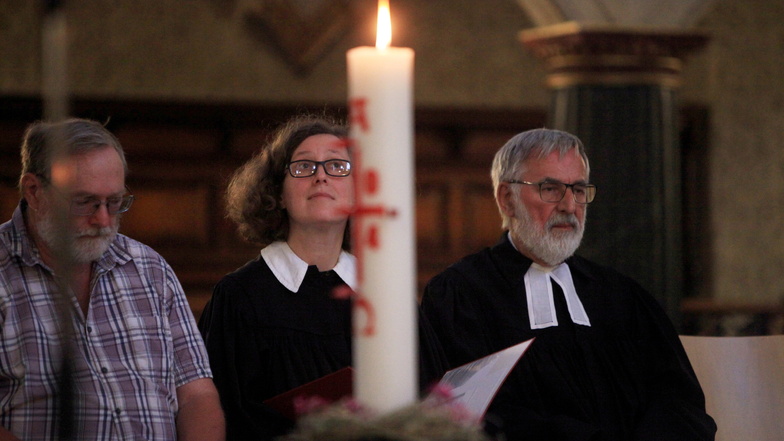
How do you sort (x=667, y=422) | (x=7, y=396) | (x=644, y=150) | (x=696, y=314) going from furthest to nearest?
(x=696, y=314) → (x=644, y=150) → (x=667, y=422) → (x=7, y=396)

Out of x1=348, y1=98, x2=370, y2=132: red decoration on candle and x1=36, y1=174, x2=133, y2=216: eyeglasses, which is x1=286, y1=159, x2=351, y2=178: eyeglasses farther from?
x1=348, y1=98, x2=370, y2=132: red decoration on candle

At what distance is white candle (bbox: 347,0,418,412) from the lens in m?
1.27

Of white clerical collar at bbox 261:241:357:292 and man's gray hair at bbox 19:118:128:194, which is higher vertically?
man's gray hair at bbox 19:118:128:194

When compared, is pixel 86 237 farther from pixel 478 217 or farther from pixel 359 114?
pixel 478 217

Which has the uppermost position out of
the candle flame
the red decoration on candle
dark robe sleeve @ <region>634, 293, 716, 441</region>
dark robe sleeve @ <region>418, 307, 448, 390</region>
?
the candle flame

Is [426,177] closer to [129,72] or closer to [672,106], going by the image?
[129,72]

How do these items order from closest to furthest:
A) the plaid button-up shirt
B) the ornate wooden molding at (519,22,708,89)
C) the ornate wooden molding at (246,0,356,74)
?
1. the plaid button-up shirt
2. the ornate wooden molding at (519,22,708,89)
3. the ornate wooden molding at (246,0,356,74)

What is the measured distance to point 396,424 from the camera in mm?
1221

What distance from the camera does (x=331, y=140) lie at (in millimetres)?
2914

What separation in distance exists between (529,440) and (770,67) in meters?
7.46

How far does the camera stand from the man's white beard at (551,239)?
3.11 m

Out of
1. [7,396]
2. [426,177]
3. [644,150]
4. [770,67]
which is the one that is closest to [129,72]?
[426,177]

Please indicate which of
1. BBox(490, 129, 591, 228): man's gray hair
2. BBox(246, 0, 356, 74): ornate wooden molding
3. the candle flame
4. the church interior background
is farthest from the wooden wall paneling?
the candle flame

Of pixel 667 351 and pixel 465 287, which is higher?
pixel 465 287
